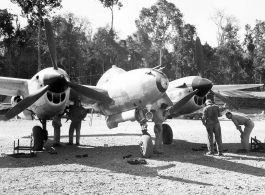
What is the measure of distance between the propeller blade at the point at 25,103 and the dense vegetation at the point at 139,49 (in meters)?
35.2

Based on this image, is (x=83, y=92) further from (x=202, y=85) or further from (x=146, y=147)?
(x=202, y=85)

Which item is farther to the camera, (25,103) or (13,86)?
(13,86)

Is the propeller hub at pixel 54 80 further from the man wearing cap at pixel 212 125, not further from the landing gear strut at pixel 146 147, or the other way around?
the man wearing cap at pixel 212 125

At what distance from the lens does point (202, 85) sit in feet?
39.5

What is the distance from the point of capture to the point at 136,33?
59.9 metres

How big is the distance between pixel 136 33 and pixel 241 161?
51843mm

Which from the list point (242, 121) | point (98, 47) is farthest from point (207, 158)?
point (98, 47)

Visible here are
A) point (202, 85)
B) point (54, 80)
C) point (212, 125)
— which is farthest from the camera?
point (202, 85)

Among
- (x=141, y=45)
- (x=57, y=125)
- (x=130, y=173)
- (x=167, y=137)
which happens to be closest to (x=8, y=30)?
(x=141, y=45)

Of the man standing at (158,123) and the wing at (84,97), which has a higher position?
the wing at (84,97)

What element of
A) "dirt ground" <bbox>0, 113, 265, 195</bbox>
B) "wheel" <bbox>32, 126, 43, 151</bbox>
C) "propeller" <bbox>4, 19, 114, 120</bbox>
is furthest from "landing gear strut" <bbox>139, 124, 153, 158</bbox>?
"wheel" <bbox>32, 126, 43, 151</bbox>

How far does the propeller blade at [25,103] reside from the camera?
995cm

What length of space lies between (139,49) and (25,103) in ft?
→ 168

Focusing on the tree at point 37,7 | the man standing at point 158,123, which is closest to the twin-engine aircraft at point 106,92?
the man standing at point 158,123
